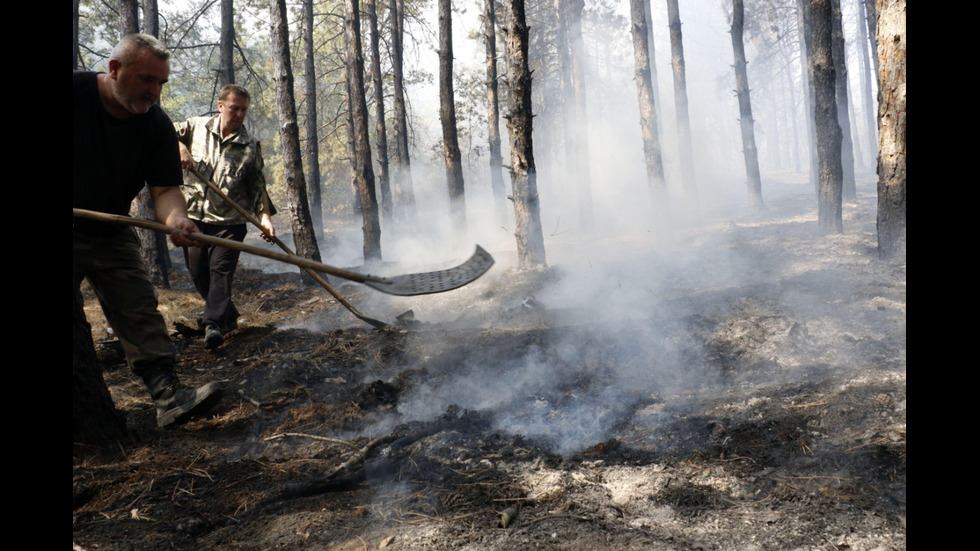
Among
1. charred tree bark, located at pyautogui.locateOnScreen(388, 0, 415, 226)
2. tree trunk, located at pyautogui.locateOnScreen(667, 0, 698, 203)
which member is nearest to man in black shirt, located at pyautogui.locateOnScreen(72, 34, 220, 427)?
charred tree bark, located at pyautogui.locateOnScreen(388, 0, 415, 226)

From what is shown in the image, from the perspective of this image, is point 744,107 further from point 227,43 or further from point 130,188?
point 130,188

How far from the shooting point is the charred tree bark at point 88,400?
2.83 m

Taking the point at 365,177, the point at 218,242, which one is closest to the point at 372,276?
the point at 218,242

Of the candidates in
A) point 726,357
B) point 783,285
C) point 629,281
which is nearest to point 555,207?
point 629,281

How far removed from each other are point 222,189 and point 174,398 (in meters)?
2.67

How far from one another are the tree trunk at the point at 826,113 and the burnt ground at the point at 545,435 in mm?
4398

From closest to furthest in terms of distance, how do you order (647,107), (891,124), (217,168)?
(217,168) → (891,124) → (647,107)

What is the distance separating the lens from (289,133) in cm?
849

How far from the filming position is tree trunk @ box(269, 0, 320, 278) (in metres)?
8.43

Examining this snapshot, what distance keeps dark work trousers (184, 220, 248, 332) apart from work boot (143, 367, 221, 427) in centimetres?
188

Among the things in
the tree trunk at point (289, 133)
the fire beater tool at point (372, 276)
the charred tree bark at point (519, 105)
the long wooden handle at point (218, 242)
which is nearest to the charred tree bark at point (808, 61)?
the charred tree bark at point (519, 105)

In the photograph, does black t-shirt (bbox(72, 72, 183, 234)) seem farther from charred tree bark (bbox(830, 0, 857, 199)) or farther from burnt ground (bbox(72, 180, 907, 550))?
charred tree bark (bbox(830, 0, 857, 199))

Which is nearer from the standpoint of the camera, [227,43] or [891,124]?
[891,124]
